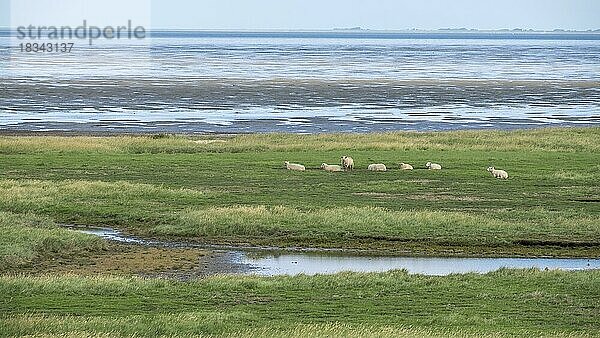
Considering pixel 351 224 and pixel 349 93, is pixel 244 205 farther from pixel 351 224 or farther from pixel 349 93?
pixel 349 93

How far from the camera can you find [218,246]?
1253 inches

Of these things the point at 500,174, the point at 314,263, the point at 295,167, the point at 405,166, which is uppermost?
the point at 314,263

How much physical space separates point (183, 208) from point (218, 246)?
14.7ft

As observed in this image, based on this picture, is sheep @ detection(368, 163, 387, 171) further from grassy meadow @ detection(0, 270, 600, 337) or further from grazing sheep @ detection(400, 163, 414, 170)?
grassy meadow @ detection(0, 270, 600, 337)

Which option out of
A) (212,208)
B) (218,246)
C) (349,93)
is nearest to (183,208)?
(212,208)

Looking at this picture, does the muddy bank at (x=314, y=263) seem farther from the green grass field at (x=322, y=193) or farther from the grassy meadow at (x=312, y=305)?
the grassy meadow at (x=312, y=305)

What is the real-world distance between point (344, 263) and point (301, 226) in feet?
13.5

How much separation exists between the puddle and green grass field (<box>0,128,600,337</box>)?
0.96 m

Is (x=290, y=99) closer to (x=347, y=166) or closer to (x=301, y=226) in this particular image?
(x=347, y=166)

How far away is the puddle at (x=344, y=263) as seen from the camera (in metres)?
28.5

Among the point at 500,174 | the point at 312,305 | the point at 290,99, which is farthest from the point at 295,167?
the point at 290,99

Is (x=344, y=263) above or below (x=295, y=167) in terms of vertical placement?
above

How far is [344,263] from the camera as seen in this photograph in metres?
29.5

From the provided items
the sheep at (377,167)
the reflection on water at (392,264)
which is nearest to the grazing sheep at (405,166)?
the sheep at (377,167)
